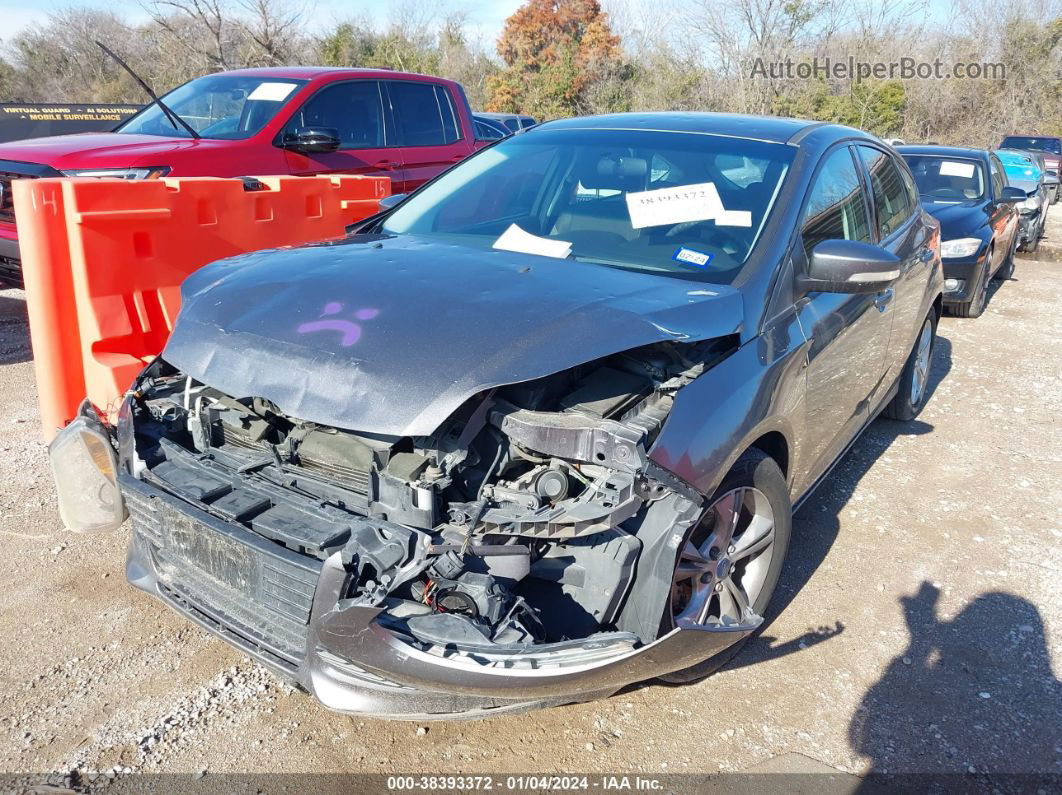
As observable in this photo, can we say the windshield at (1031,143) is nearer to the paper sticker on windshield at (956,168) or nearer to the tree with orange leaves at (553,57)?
the tree with orange leaves at (553,57)

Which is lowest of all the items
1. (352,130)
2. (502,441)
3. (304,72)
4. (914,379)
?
(914,379)

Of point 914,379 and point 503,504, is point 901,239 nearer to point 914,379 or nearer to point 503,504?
point 914,379

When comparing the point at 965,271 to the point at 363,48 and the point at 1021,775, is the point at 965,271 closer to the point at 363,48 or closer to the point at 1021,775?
the point at 1021,775

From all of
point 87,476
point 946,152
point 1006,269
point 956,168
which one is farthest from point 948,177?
point 87,476

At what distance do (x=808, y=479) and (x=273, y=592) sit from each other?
2181mm

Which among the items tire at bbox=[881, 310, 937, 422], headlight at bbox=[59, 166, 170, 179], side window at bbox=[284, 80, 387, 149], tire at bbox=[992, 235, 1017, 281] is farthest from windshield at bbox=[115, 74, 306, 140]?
tire at bbox=[992, 235, 1017, 281]

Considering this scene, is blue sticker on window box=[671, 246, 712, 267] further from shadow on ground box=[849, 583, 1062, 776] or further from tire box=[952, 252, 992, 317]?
tire box=[952, 252, 992, 317]

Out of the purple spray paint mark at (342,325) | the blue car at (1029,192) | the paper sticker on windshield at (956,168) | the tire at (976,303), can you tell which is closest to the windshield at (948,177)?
the paper sticker on windshield at (956,168)

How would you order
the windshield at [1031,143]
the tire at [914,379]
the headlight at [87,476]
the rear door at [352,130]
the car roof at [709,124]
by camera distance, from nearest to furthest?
the headlight at [87,476] → the car roof at [709,124] → the tire at [914,379] → the rear door at [352,130] → the windshield at [1031,143]

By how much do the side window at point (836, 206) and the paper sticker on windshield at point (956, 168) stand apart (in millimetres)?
6483

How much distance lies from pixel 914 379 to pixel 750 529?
9.47 ft

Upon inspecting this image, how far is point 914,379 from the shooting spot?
5141 mm

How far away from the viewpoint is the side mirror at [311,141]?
19.9ft

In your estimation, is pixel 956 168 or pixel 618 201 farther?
pixel 956 168
